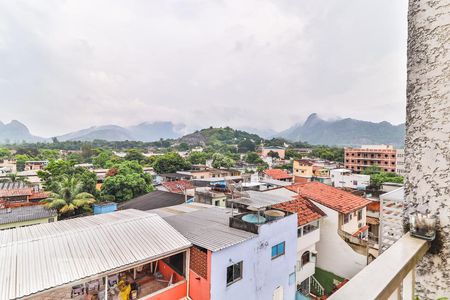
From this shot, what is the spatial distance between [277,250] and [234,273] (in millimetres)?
2059

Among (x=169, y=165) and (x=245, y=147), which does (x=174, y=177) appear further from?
(x=245, y=147)

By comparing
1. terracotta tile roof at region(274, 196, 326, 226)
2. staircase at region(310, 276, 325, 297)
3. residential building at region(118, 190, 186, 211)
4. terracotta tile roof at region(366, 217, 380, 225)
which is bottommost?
staircase at region(310, 276, 325, 297)

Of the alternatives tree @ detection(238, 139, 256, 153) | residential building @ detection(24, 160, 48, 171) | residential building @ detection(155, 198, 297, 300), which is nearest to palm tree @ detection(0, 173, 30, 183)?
residential building @ detection(24, 160, 48, 171)

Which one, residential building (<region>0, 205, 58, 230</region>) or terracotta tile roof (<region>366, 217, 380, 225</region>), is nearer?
residential building (<region>0, 205, 58, 230</region>)

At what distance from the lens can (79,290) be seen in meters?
6.00

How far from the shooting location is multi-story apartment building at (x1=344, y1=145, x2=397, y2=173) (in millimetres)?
43647

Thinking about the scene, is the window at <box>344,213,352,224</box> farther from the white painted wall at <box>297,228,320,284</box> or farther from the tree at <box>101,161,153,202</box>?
the tree at <box>101,161,153,202</box>

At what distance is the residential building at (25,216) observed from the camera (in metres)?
13.0

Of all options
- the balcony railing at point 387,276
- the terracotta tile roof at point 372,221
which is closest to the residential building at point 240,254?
the balcony railing at point 387,276

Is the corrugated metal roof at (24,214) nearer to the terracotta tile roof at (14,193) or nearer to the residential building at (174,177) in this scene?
the terracotta tile roof at (14,193)

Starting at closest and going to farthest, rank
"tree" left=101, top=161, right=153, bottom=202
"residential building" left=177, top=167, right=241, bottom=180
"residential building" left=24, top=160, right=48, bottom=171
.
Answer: "tree" left=101, top=161, right=153, bottom=202, "residential building" left=177, top=167, right=241, bottom=180, "residential building" left=24, top=160, right=48, bottom=171

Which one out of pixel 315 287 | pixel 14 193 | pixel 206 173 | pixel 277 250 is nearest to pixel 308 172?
pixel 206 173

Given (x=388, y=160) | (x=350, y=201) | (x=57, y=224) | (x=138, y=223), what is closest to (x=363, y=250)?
(x=350, y=201)

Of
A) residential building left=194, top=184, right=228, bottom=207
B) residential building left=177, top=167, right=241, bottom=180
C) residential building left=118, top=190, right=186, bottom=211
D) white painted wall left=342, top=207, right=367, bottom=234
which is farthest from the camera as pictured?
residential building left=177, top=167, right=241, bottom=180
